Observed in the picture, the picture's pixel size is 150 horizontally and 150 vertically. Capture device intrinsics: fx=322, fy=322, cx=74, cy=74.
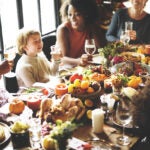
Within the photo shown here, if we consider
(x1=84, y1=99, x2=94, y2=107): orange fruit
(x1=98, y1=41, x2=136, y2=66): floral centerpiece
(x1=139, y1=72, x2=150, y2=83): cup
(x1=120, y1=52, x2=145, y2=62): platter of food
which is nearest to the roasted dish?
(x1=84, y1=99, x2=94, y2=107): orange fruit

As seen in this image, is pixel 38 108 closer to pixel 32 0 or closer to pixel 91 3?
pixel 91 3

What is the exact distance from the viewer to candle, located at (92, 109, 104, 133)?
5.78 ft

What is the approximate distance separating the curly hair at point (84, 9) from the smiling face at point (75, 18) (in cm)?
5

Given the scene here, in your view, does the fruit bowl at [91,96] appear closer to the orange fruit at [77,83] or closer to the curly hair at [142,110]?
the orange fruit at [77,83]

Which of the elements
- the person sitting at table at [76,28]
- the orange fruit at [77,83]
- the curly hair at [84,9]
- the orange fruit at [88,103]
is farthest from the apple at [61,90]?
the curly hair at [84,9]

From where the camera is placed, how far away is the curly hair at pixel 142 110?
66.9 inches

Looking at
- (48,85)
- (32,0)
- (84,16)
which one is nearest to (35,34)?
(48,85)

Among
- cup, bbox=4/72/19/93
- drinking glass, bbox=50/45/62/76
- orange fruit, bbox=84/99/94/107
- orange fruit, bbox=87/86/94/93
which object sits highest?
drinking glass, bbox=50/45/62/76

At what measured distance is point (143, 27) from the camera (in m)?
3.84

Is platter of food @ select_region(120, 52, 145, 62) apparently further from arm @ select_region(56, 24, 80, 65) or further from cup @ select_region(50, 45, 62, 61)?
arm @ select_region(56, 24, 80, 65)

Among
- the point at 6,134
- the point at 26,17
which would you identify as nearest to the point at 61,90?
the point at 6,134

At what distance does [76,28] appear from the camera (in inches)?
139

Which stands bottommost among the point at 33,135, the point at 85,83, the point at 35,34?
the point at 33,135

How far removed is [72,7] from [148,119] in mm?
→ 1811
